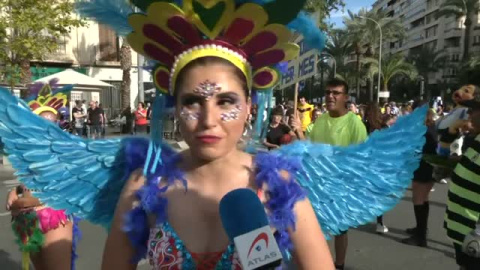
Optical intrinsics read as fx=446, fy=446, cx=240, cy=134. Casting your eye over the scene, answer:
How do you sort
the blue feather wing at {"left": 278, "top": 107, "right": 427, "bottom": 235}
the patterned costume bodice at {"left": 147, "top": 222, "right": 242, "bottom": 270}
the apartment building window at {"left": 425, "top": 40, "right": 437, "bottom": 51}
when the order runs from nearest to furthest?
the patterned costume bodice at {"left": 147, "top": 222, "right": 242, "bottom": 270} → the blue feather wing at {"left": 278, "top": 107, "right": 427, "bottom": 235} → the apartment building window at {"left": 425, "top": 40, "right": 437, "bottom": 51}

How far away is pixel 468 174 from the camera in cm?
243

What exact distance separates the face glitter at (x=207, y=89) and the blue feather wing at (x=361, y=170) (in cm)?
46

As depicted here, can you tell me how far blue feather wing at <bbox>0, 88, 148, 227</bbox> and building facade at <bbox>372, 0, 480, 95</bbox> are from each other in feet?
150

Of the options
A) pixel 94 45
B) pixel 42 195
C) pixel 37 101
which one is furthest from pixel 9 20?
pixel 42 195

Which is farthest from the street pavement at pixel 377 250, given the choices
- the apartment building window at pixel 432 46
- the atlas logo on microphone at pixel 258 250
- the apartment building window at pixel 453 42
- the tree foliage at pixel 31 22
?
the apartment building window at pixel 453 42

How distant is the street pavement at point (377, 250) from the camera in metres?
4.41

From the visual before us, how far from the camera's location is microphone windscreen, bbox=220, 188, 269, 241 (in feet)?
3.41

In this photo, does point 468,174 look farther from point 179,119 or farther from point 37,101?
point 37,101

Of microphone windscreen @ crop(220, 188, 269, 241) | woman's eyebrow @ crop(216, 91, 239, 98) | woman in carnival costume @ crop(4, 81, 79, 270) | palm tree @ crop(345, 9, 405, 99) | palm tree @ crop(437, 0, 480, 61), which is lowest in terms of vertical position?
woman in carnival costume @ crop(4, 81, 79, 270)

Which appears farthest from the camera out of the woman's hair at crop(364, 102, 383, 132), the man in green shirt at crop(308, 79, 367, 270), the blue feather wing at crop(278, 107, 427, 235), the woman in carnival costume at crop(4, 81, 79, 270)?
the woman's hair at crop(364, 102, 383, 132)

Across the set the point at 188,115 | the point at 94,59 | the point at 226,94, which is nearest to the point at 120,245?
the point at 188,115

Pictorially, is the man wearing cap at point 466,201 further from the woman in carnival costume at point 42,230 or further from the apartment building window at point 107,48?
→ the apartment building window at point 107,48

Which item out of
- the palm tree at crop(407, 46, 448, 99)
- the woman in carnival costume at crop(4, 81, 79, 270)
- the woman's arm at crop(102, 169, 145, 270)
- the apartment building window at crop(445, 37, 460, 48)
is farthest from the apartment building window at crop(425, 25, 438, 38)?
the woman's arm at crop(102, 169, 145, 270)

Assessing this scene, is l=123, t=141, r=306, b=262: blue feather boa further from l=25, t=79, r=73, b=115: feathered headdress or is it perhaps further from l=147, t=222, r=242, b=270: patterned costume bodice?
l=25, t=79, r=73, b=115: feathered headdress
